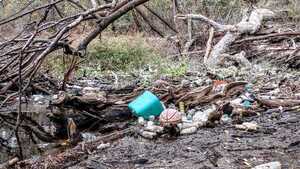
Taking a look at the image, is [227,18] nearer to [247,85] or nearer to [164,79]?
[164,79]

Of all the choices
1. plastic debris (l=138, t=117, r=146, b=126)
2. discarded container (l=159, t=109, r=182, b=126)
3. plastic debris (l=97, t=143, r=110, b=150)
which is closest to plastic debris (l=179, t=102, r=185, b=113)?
plastic debris (l=138, t=117, r=146, b=126)

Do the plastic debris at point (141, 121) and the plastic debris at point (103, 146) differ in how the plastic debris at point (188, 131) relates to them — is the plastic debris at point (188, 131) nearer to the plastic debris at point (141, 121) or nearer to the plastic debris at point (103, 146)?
the plastic debris at point (141, 121)

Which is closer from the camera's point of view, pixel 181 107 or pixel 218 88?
pixel 181 107

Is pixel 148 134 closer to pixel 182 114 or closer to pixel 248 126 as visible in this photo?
pixel 182 114

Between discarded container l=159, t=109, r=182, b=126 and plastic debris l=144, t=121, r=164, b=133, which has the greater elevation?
discarded container l=159, t=109, r=182, b=126

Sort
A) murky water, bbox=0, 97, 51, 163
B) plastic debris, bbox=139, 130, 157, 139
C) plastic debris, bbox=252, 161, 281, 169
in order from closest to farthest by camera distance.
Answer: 1. plastic debris, bbox=252, 161, 281, 169
2. plastic debris, bbox=139, 130, 157, 139
3. murky water, bbox=0, 97, 51, 163

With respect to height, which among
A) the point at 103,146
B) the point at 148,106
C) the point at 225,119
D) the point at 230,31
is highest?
the point at 230,31

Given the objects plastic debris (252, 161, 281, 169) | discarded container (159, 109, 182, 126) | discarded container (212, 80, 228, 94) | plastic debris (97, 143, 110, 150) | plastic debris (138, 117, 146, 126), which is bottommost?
plastic debris (97, 143, 110, 150)

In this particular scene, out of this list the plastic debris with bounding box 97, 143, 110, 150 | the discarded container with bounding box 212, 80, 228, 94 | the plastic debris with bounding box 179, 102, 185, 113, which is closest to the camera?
the plastic debris with bounding box 97, 143, 110, 150

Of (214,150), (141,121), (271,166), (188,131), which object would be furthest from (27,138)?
(271,166)

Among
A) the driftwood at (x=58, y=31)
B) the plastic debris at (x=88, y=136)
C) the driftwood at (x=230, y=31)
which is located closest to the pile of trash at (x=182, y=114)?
the plastic debris at (x=88, y=136)

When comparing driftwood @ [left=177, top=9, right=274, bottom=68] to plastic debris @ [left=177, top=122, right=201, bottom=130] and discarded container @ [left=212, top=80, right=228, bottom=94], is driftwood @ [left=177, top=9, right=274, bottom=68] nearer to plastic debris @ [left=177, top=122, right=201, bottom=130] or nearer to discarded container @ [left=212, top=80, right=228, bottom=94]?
discarded container @ [left=212, top=80, right=228, bottom=94]

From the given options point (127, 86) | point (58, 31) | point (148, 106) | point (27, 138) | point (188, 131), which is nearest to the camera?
point (58, 31)

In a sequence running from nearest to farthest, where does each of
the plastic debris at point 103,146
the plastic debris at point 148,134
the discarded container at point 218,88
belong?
1. the plastic debris at point 103,146
2. the plastic debris at point 148,134
3. the discarded container at point 218,88
